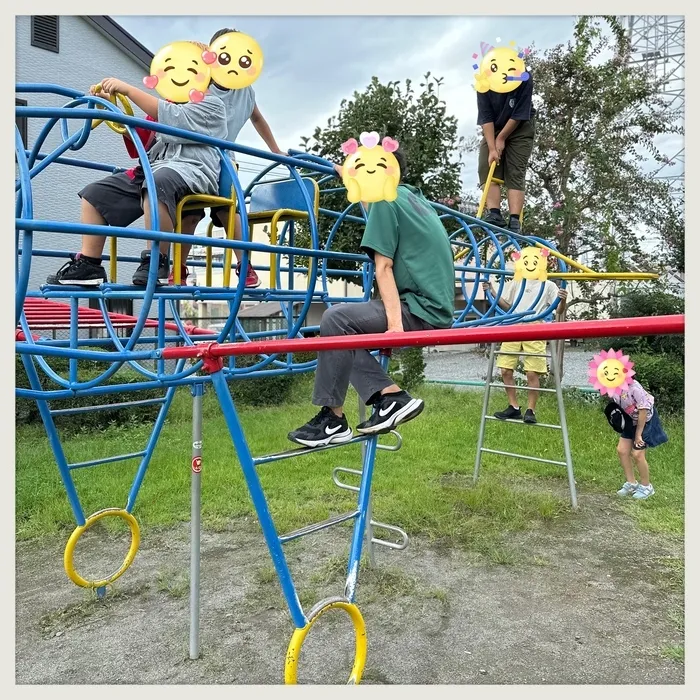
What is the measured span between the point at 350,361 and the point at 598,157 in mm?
6436

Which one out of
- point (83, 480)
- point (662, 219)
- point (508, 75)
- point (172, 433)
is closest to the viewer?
point (508, 75)

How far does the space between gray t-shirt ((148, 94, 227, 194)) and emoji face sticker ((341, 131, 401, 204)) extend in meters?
0.44

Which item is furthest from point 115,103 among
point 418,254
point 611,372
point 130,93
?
point 611,372

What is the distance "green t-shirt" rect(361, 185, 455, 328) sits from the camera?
2287mm

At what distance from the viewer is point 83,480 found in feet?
16.7

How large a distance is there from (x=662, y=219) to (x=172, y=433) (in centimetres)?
654

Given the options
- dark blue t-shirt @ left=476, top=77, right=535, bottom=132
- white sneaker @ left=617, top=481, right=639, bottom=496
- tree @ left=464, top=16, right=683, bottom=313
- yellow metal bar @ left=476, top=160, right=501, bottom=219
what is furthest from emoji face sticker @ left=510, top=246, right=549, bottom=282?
tree @ left=464, top=16, right=683, bottom=313

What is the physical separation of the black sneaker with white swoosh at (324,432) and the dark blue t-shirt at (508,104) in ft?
7.04

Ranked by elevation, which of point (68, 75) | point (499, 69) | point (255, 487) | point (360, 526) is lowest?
point (360, 526)

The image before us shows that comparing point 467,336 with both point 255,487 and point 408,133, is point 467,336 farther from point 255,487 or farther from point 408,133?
point 408,133

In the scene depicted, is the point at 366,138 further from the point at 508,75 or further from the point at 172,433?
the point at 172,433

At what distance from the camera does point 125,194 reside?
6.84ft

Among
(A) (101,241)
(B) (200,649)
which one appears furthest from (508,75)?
(B) (200,649)

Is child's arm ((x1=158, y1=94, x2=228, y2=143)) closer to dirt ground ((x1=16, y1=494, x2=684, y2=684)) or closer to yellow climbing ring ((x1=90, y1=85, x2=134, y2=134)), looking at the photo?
yellow climbing ring ((x1=90, y1=85, x2=134, y2=134))
